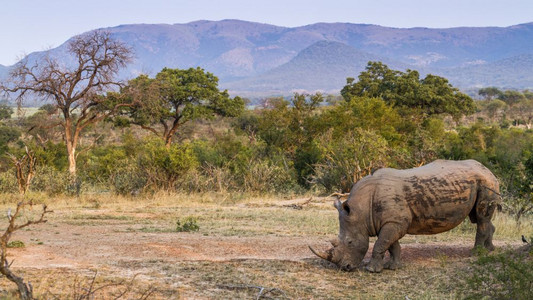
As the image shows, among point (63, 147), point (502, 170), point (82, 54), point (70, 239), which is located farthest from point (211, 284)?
point (63, 147)

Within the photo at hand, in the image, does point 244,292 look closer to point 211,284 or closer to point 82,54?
point 211,284

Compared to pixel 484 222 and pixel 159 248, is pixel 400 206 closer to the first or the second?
pixel 484 222

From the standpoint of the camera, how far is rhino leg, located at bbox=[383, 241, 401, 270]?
952cm

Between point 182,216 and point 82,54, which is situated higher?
point 82,54

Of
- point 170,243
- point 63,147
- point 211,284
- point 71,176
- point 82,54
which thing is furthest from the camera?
point 63,147

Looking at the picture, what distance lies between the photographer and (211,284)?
833cm

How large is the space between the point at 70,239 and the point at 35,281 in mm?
4367

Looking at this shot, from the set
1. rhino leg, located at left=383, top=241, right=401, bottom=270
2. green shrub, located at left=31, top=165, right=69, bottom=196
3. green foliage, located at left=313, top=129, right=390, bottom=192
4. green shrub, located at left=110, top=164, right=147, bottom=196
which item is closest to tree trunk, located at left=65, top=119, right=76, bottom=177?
green shrub, located at left=31, top=165, right=69, bottom=196

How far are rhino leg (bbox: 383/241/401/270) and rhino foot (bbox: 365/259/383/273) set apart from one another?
245 millimetres

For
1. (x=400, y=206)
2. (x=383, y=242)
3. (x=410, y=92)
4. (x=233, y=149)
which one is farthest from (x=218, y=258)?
(x=410, y=92)

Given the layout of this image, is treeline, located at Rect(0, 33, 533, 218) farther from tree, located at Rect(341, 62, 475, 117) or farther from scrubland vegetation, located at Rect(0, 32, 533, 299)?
tree, located at Rect(341, 62, 475, 117)

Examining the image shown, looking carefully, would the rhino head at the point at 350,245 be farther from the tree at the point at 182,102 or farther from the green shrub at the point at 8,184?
the tree at the point at 182,102

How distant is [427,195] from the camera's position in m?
9.54

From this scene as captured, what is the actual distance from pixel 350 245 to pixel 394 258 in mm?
783
